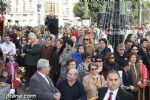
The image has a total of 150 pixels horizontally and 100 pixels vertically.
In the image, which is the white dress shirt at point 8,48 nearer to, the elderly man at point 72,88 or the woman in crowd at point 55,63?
the woman in crowd at point 55,63

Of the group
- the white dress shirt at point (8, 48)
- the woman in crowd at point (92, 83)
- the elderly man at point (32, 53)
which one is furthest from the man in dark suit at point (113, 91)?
the white dress shirt at point (8, 48)

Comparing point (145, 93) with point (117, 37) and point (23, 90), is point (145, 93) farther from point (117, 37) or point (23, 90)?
point (117, 37)

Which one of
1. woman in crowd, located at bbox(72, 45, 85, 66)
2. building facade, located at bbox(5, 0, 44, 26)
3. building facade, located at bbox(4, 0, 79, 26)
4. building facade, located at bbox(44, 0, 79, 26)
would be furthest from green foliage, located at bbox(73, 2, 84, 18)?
woman in crowd, located at bbox(72, 45, 85, 66)

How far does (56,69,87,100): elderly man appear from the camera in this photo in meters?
8.75

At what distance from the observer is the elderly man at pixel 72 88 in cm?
875

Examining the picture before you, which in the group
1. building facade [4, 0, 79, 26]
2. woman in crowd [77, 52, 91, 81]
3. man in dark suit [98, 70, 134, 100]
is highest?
man in dark suit [98, 70, 134, 100]

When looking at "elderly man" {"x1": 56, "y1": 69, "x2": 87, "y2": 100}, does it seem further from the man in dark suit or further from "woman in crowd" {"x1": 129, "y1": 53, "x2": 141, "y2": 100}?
"woman in crowd" {"x1": 129, "y1": 53, "x2": 141, "y2": 100}

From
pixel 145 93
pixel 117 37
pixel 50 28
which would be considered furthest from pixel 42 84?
pixel 50 28

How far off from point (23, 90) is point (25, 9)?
60896mm

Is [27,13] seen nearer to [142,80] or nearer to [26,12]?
[26,12]

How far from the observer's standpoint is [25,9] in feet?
240

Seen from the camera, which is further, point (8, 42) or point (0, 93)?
point (8, 42)

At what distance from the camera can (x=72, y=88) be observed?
346 inches

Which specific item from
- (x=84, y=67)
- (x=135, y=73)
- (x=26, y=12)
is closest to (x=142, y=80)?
(x=135, y=73)
